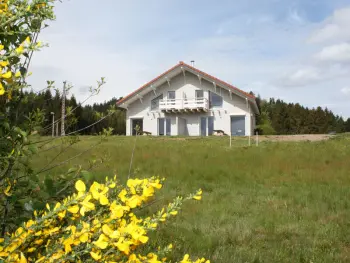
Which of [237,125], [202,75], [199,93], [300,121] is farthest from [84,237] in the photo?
→ [300,121]

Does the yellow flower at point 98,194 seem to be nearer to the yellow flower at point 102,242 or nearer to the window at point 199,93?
the yellow flower at point 102,242

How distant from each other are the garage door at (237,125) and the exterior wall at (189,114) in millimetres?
354

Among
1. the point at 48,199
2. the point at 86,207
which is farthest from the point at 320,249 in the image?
the point at 86,207

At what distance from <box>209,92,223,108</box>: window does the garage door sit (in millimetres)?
1750

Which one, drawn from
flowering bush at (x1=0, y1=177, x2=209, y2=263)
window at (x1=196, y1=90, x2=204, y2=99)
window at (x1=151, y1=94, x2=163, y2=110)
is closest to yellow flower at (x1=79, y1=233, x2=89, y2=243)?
flowering bush at (x1=0, y1=177, x2=209, y2=263)

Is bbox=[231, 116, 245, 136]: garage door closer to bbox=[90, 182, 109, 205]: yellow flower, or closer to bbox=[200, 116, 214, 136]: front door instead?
bbox=[200, 116, 214, 136]: front door

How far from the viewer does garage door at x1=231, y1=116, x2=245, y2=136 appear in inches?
1172

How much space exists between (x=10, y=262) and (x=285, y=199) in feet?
22.1

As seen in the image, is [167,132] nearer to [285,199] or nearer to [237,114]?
[237,114]

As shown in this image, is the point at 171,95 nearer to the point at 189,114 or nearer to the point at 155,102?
the point at 155,102

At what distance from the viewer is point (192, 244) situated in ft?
14.8

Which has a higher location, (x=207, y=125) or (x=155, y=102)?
(x=155, y=102)

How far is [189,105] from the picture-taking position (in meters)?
29.9

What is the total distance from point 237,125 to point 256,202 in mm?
23236
